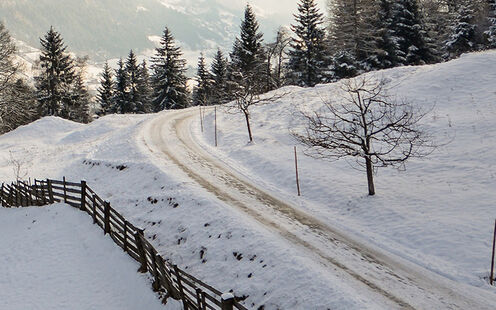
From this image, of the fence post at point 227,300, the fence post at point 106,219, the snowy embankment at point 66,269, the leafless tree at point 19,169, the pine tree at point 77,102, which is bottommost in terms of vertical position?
the snowy embankment at point 66,269

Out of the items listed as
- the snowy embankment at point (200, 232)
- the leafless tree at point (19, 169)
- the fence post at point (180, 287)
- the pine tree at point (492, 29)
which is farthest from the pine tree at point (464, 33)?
the leafless tree at point (19, 169)

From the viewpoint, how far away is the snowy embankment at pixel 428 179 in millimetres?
12031

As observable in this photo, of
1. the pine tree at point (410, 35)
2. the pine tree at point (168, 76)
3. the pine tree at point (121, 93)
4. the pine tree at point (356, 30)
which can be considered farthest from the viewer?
the pine tree at point (121, 93)

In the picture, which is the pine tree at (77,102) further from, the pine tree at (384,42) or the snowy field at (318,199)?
the pine tree at (384,42)

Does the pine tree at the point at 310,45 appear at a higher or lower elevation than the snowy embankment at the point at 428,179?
higher

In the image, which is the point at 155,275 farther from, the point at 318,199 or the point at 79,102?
the point at 79,102

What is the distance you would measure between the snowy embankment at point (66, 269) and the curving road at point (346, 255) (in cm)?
541

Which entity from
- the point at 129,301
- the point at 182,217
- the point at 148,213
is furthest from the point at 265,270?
the point at 148,213

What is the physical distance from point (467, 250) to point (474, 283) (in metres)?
1.46

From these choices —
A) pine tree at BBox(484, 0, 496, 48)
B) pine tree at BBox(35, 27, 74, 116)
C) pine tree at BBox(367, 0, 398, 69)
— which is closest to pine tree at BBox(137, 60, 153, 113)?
pine tree at BBox(35, 27, 74, 116)

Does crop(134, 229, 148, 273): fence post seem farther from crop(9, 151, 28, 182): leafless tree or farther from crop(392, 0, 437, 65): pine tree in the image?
crop(392, 0, 437, 65): pine tree

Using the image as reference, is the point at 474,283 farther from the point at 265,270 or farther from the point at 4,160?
the point at 4,160

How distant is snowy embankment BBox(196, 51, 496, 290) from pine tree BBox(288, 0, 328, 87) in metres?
20.7

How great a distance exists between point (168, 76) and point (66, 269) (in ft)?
149
